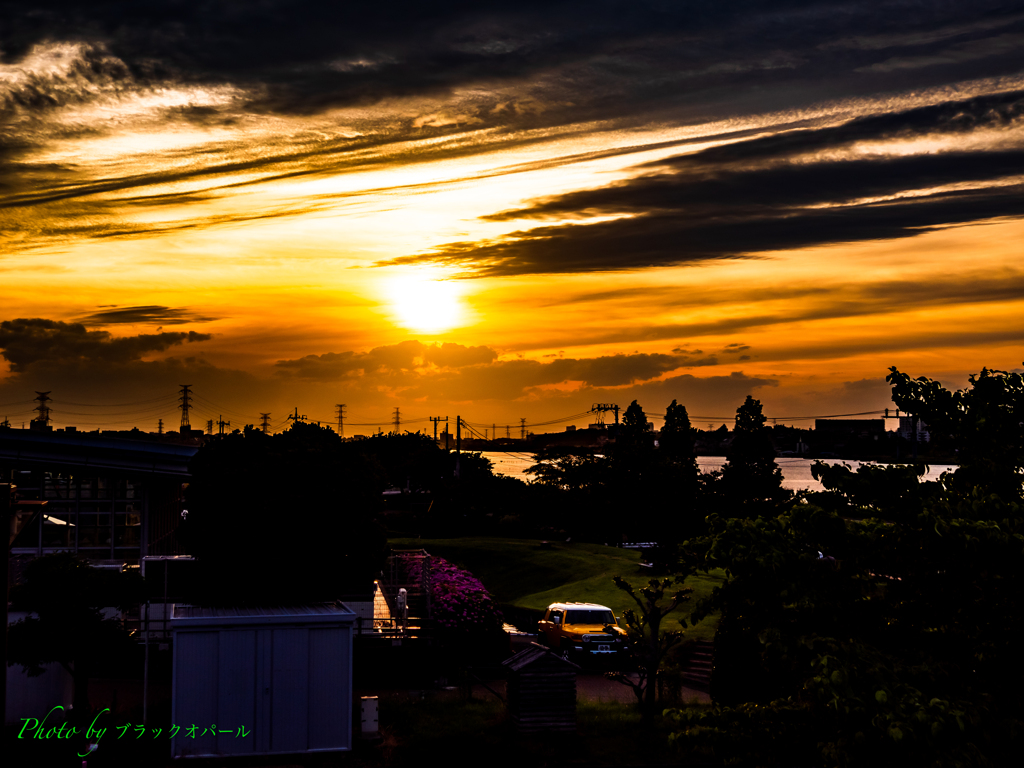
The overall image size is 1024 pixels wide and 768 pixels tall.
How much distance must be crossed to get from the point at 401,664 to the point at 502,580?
80.8 ft

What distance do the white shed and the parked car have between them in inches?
394

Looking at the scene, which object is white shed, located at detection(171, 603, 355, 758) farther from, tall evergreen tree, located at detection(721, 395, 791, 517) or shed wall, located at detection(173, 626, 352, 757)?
tall evergreen tree, located at detection(721, 395, 791, 517)

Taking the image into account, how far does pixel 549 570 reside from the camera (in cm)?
4938

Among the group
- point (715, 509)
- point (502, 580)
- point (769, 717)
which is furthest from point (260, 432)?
point (715, 509)

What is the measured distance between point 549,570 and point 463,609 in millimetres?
22749

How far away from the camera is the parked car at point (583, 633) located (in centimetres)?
2806

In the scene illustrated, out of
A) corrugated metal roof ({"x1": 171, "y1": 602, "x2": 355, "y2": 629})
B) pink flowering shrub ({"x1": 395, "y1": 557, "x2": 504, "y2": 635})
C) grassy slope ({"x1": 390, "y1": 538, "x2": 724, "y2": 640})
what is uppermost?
corrugated metal roof ({"x1": 171, "y1": 602, "x2": 355, "y2": 629})

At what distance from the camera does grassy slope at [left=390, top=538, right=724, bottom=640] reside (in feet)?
134

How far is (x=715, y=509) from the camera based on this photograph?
53156mm

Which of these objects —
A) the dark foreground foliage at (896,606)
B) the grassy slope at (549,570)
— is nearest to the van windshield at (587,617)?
the grassy slope at (549,570)

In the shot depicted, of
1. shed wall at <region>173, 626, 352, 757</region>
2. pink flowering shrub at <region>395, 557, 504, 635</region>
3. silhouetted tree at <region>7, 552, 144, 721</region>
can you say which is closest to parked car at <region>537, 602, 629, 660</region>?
pink flowering shrub at <region>395, 557, 504, 635</region>

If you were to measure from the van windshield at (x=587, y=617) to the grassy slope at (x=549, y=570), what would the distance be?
16.9ft

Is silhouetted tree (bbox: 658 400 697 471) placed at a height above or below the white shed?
above

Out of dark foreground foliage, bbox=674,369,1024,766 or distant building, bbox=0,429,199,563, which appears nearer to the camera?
dark foreground foliage, bbox=674,369,1024,766
